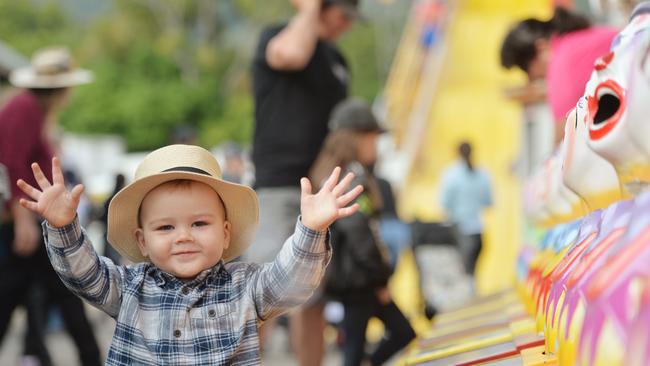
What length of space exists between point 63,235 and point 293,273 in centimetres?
55

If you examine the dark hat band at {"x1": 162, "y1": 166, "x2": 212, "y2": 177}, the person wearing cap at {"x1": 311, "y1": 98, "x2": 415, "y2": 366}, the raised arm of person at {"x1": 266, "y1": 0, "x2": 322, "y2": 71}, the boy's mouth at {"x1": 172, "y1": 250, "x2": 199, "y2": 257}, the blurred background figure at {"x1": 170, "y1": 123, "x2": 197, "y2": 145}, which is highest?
the blurred background figure at {"x1": 170, "y1": 123, "x2": 197, "y2": 145}

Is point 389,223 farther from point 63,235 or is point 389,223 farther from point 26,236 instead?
point 63,235

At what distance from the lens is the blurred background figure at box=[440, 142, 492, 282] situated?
30.2 feet

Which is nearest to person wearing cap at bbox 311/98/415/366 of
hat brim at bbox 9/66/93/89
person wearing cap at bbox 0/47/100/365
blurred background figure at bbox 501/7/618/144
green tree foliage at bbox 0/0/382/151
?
blurred background figure at bbox 501/7/618/144

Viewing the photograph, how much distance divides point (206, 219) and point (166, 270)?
0.52 feet

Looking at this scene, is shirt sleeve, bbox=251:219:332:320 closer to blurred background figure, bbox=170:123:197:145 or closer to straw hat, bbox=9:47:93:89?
straw hat, bbox=9:47:93:89

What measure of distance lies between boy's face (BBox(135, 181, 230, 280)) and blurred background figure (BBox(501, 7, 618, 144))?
144cm

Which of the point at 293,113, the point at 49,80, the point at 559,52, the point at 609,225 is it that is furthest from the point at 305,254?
the point at 49,80

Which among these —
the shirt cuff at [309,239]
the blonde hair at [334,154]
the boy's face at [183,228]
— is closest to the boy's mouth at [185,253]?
the boy's face at [183,228]

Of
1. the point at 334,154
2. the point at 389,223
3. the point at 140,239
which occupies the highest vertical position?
the point at 389,223

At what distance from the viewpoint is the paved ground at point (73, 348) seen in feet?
23.3

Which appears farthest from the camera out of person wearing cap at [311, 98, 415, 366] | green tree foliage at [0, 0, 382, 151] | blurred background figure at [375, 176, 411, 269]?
green tree foliage at [0, 0, 382, 151]

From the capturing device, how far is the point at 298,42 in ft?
13.9

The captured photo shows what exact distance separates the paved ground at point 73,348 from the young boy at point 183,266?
375 centimetres
